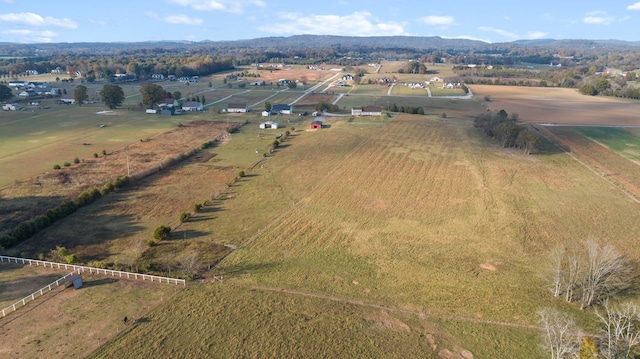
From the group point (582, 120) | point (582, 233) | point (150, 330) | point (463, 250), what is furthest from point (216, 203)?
point (582, 120)

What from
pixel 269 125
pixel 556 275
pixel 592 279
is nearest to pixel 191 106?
pixel 269 125

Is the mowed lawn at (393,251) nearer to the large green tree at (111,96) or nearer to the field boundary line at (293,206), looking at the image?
the field boundary line at (293,206)

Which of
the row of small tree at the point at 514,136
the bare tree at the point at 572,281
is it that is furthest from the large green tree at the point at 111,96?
the bare tree at the point at 572,281

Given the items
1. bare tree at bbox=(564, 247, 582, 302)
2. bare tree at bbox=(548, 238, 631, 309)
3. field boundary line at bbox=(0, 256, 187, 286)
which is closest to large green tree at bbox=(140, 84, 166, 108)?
field boundary line at bbox=(0, 256, 187, 286)

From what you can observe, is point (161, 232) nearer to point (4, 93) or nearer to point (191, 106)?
point (191, 106)

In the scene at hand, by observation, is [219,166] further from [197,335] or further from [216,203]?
[197,335]
